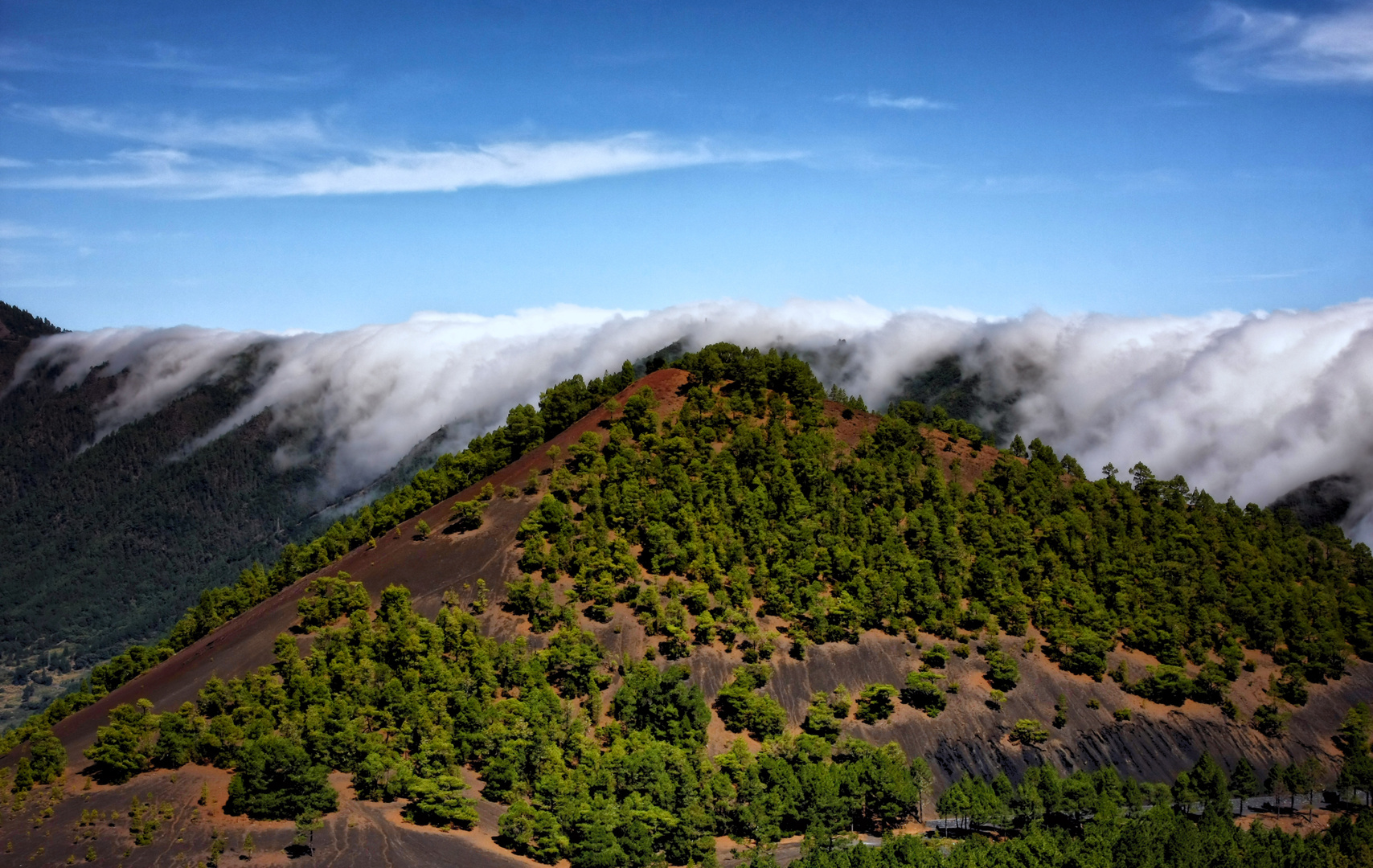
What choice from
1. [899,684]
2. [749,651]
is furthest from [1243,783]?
[749,651]

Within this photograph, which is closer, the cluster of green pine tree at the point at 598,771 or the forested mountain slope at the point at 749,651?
the cluster of green pine tree at the point at 598,771

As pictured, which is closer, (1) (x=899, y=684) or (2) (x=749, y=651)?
(2) (x=749, y=651)

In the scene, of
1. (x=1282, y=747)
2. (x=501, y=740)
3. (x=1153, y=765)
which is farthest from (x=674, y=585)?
(x=1282, y=747)

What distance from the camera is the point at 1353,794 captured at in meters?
146

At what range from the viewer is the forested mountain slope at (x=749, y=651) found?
12319 cm

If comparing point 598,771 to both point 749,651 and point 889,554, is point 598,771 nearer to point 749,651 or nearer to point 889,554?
point 749,651

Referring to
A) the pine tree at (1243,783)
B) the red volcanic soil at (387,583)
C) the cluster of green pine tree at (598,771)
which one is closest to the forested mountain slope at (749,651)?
the cluster of green pine tree at (598,771)

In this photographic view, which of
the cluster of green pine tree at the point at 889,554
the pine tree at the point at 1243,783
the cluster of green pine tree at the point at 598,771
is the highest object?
the cluster of green pine tree at the point at 889,554

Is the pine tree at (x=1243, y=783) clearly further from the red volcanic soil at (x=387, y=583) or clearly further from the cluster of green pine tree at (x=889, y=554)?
the red volcanic soil at (x=387, y=583)

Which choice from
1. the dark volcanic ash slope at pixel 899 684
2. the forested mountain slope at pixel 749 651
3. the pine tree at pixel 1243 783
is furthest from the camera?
the dark volcanic ash slope at pixel 899 684

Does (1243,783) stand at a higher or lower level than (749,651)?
lower

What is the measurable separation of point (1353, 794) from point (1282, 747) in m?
11.0

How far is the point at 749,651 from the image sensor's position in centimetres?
14925

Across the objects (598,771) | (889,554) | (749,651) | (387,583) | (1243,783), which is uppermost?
(889,554)
